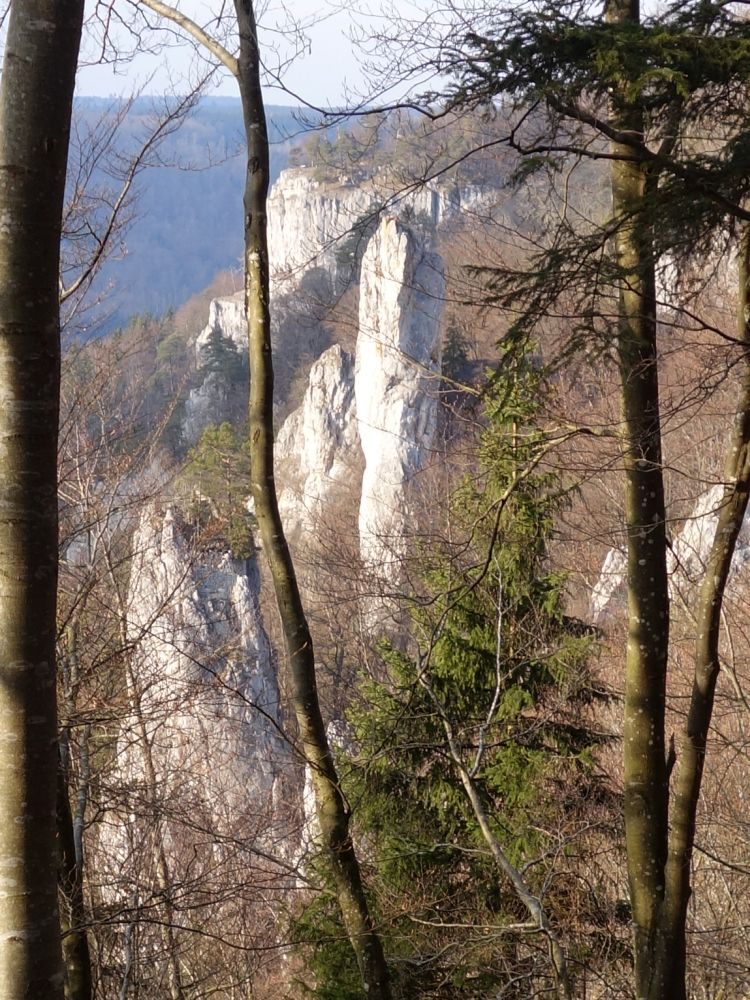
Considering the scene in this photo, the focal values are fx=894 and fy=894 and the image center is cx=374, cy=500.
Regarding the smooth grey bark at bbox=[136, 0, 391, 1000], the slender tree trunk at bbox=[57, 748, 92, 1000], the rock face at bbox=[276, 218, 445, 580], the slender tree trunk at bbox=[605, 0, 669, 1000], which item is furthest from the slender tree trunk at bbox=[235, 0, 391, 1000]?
the rock face at bbox=[276, 218, 445, 580]

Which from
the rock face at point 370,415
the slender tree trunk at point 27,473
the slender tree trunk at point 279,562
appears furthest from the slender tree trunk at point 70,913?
the rock face at point 370,415

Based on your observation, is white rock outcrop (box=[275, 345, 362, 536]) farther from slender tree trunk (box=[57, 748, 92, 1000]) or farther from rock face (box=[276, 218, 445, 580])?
slender tree trunk (box=[57, 748, 92, 1000])

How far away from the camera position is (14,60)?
5.74 ft

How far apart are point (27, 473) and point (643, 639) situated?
297 centimetres

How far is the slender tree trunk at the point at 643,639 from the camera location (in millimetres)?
3777

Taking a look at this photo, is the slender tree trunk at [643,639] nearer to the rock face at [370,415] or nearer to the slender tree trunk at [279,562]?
the slender tree trunk at [279,562]

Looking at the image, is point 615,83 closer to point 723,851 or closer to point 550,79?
point 550,79

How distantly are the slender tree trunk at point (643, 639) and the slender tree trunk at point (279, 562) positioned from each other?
1.18 m

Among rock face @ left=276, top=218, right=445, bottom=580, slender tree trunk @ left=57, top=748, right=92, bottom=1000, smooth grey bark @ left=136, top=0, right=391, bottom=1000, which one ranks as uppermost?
rock face @ left=276, top=218, right=445, bottom=580

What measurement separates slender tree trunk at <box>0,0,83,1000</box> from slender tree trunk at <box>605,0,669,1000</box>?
2.56m

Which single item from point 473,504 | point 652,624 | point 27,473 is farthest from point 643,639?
point 27,473

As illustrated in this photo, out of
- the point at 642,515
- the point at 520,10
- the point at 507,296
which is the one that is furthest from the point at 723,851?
the point at 520,10

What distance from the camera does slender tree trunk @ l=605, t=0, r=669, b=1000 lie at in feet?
12.4

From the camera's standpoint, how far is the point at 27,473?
1.76m
